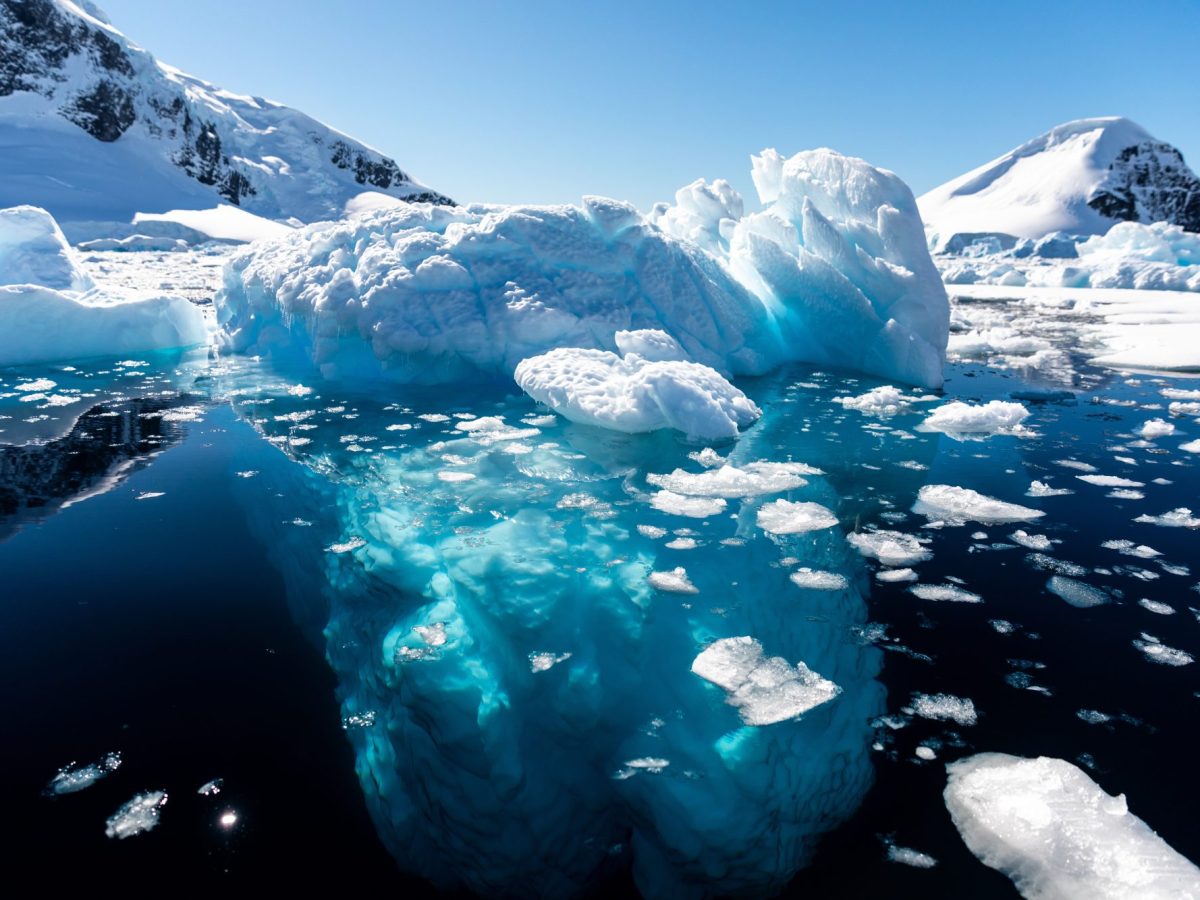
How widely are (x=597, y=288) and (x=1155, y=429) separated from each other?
228 inches

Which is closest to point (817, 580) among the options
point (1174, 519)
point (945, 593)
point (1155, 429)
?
point (945, 593)

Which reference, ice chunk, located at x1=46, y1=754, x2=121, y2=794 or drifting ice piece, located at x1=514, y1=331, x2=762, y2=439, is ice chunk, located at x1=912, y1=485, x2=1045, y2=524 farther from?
ice chunk, located at x1=46, y1=754, x2=121, y2=794

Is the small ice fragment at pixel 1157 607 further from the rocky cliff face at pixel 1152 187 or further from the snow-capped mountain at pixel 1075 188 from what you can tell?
the rocky cliff face at pixel 1152 187

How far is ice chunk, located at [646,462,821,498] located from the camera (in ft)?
13.8

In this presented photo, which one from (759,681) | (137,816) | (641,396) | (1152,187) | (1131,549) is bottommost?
(137,816)

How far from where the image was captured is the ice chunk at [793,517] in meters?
3.70

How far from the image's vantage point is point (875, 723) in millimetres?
2266

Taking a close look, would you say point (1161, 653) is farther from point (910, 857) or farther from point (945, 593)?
point (910, 857)

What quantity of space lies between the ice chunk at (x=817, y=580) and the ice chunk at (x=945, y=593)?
34 cm

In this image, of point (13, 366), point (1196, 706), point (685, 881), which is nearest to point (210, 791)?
point (685, 881)

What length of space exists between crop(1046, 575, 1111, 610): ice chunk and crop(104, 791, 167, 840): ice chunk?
376 centimetres

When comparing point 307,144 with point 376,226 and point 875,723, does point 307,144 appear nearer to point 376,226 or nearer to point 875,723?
point 376,226

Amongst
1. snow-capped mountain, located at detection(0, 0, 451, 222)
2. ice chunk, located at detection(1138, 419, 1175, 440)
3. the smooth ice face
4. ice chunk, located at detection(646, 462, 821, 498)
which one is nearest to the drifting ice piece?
ice chunk, located at detection(646, 462, 821, 498)

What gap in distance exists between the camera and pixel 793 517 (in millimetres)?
3832
